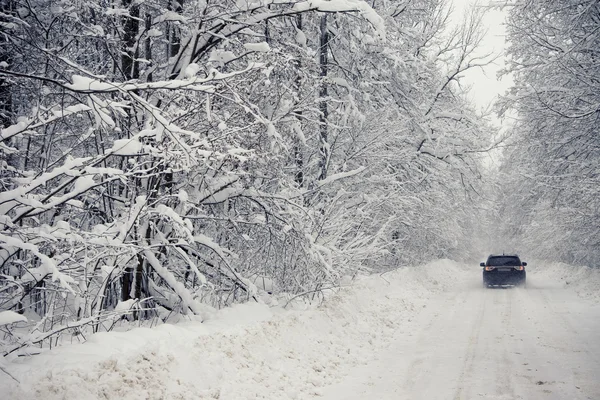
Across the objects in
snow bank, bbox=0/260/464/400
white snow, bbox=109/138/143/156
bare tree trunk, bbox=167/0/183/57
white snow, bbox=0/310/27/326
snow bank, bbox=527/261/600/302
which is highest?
bare tree trunk, bbox=167/0/183/57

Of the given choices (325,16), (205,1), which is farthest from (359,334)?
(325,16)

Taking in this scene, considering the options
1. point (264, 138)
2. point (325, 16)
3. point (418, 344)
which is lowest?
point (418, 344)

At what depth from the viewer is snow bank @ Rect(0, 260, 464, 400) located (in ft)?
13.0

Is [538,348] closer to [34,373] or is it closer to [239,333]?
[239,333]

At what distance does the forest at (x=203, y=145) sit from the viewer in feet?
14.0

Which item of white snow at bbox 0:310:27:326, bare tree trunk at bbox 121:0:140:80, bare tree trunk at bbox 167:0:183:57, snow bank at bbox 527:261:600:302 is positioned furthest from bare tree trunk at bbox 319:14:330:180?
snow bank at bbox 527:261:600:302

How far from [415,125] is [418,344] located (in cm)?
757

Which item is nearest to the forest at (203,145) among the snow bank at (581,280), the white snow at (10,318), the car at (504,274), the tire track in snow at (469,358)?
the white snow at (10,318)

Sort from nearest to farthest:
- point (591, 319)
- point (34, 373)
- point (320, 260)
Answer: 1. point (34, 373)
2. point (320, 260)
3. point (591, 319)

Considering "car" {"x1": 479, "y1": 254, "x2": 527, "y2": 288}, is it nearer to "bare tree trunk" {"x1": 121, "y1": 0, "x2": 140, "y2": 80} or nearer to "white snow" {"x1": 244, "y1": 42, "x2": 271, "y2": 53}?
"white snow" {"x1": 244, "y1": 42, "x2": 271, "y2": 53}

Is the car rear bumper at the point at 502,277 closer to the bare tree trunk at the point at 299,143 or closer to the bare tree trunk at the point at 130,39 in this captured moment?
the bare tree trunk at the point at 299,143

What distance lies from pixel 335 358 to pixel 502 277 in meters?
14.6

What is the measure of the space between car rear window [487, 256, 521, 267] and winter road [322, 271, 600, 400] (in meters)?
6.63

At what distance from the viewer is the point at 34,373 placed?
147 inches
